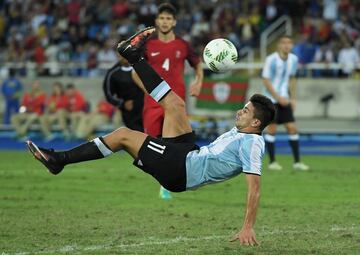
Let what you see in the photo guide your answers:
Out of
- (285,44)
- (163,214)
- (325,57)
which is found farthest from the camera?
(325,57)

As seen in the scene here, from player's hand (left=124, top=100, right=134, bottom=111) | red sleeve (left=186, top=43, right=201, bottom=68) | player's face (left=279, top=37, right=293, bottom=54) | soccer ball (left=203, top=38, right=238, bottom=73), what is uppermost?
soccer ball (left=203, top=38, right=238, bottom=73)

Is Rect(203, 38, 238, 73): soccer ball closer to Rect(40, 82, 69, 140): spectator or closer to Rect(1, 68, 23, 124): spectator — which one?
Rect(40, 82, 69, 140): spectator

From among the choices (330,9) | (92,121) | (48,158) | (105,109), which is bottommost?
(92,121)

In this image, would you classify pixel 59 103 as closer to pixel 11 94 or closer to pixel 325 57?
pixel 11 94

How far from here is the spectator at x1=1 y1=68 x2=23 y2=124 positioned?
28734 mm

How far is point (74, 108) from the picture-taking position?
25688 millimetres

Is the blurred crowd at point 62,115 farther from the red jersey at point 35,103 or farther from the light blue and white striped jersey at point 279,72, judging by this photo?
the light blue and white striped jersey at point 279,72

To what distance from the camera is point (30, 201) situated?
12.5 metres

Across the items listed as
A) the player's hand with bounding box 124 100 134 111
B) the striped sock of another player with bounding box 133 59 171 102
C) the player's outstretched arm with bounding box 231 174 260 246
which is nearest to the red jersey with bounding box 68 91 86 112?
the player's hand with bounding box 124 100 134 111

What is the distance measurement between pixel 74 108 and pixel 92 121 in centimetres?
84

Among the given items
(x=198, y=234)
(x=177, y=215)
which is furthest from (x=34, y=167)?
(x=198, y=234)

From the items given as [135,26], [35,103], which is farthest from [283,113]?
[135,26]

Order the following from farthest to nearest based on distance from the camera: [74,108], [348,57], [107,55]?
[107,55], [348,57], [74,108]

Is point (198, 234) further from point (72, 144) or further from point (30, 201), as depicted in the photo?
point (72, 144)
